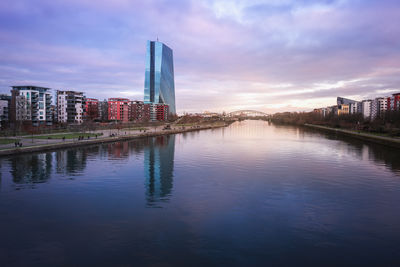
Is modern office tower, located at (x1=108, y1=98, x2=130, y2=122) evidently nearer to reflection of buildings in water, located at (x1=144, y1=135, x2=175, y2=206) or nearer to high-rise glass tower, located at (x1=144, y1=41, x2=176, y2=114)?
high-rise glass tower, located at (x1=144, y1=41, x2=176, y2=114)

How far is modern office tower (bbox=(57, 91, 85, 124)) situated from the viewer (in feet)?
228

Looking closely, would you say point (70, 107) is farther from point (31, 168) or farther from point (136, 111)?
point (31, 168)

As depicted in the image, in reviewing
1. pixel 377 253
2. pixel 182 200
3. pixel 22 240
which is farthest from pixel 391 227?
pixel 22 240

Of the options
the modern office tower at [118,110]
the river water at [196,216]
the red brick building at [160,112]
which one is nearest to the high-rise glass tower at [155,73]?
the red brick building at [160,112]

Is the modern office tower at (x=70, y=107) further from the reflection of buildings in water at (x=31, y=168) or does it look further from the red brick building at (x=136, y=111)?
the reflection of buildings in water at (x=31, y=168)

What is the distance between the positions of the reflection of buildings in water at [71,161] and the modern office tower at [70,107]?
46.7 meters

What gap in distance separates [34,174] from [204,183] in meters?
10.8

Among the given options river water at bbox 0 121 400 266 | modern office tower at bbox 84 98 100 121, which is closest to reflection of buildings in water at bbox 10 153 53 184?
river water at bbox 0 121 400 266

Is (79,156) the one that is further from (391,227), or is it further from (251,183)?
(391,227)

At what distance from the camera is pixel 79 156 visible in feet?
78.7

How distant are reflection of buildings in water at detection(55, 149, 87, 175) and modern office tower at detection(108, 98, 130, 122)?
69.6m

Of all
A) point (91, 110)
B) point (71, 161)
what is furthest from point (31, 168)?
point (91, 110)

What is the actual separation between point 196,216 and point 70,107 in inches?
2768

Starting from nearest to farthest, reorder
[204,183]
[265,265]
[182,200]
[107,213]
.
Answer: [265,265]
[107,213]
[182,200]
[204,183]
